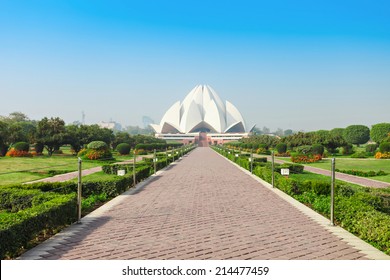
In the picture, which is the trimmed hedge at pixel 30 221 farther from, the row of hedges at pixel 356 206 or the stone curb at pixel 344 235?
the row of hedges at pixel 356 206

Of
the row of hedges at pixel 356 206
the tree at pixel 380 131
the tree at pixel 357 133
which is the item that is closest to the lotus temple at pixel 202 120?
the tree at pixel 357 133

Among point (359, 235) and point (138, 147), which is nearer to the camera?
point (359, 235)

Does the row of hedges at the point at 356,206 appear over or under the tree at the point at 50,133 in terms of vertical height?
under

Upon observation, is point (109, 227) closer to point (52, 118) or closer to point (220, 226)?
point (220, 226)

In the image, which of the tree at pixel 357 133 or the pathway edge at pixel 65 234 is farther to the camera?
the tree at pixel 357 133

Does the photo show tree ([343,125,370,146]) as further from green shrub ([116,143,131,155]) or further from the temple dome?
the temple dome

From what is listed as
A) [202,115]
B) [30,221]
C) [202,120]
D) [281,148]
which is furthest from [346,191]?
[202,115]

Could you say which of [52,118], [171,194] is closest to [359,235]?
[171,194]
